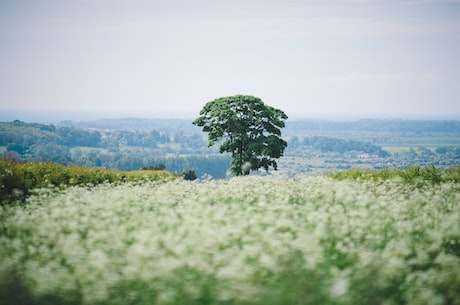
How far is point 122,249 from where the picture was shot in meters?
8.27

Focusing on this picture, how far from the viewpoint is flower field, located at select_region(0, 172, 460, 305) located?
6.82 m

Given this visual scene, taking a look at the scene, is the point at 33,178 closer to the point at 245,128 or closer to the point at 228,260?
the point at 228,260

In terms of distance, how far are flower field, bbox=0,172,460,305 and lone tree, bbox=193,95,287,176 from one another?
811 inches

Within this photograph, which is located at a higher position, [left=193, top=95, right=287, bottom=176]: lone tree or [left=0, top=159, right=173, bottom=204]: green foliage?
[left=193, top=95, right=287, bottom=176]: lone tree

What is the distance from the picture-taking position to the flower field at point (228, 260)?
6820 mm

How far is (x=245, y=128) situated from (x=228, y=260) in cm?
2524

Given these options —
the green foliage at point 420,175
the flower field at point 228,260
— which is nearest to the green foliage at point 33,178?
the flower field at point 228,260

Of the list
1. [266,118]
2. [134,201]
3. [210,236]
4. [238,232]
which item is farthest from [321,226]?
[266,118]

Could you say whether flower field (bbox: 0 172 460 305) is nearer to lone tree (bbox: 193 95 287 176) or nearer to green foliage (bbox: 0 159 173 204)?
green foliage (bbox: 0 159 173 204)

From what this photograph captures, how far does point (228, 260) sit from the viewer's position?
7.36m

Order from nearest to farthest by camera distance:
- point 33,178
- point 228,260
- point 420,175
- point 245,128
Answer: point 228,260, point 33,178, point 420,175, point 245,128

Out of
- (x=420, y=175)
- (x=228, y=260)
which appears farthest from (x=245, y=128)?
(x=228, y=260)

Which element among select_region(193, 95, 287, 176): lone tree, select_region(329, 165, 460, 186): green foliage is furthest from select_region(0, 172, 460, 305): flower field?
select_region(193, 95, 287, 176): lone tree

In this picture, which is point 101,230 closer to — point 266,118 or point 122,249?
point 122,249
